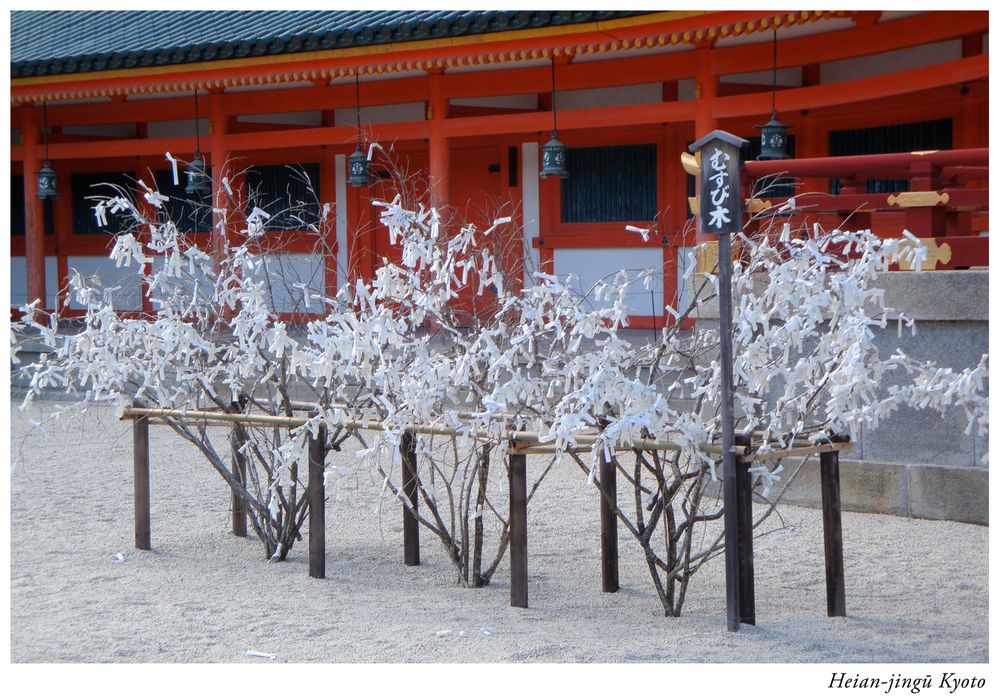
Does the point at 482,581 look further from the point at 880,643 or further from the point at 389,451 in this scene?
the point at 880,643

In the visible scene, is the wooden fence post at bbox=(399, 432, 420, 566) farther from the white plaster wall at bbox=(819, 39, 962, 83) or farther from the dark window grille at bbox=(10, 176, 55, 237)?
the dark window grille at bbox=(10, 176, 55, 237)

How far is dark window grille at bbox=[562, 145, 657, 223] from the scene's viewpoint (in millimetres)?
11133

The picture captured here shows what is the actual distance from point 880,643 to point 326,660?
199 cm

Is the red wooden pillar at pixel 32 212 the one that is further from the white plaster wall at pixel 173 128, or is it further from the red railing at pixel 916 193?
the red railing at pixel 916 193

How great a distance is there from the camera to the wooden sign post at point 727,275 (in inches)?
175

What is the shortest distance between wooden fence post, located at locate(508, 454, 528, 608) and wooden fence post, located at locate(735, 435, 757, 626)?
0.84 meters

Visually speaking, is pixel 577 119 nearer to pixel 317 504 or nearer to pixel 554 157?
pixel 554 157

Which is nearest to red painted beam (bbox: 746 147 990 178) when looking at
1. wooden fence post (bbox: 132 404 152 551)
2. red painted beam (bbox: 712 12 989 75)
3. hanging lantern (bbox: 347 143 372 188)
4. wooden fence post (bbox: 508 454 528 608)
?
red painted beam (bbox: 712 12 989 75)

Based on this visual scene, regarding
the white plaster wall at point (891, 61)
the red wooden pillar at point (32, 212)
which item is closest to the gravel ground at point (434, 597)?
the white plaster wall at point (891, 61)

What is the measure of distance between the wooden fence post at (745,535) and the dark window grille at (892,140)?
543cm

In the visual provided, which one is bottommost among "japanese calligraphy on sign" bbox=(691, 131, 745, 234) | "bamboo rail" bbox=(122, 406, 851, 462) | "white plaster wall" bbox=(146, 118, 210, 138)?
"bamboo rail" bbox=(122, 406, 851, 462)

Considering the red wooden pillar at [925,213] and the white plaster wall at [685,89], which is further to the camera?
the white plaster wall at [685,89]

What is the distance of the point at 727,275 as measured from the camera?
447 centimetres

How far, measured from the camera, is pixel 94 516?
6820 mm
